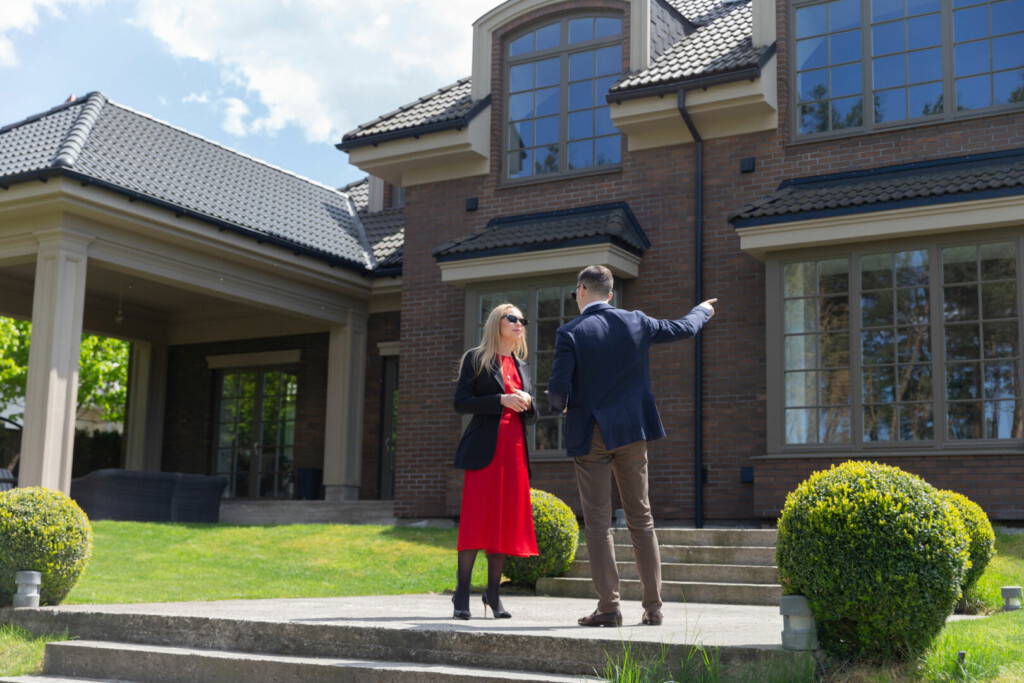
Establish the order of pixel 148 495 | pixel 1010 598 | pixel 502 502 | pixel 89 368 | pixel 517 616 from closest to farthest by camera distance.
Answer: pixel 502 502, pixel 517 616, pixel 1010 598, pixel 148 495, pixel 89 368

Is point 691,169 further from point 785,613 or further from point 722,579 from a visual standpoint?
point 785,613

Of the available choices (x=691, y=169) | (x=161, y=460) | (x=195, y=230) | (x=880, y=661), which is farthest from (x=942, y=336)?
(x=161, y=460)

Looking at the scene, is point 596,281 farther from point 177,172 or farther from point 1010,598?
point 177,172

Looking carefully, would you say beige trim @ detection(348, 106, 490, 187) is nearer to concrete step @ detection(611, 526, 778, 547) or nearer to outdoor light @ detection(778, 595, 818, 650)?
concrete step @ detection(611, 526, 778, 547)

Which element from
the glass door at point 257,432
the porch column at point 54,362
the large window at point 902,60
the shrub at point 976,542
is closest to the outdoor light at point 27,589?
the shrub at point 976,542

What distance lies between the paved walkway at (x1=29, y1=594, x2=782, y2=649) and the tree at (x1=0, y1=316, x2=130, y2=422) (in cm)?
2760

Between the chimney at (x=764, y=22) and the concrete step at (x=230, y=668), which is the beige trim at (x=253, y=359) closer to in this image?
the chimney at (x=764, y=22)

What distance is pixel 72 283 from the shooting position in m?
13.5

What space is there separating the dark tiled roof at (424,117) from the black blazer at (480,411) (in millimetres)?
8644

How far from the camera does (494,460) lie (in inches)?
237

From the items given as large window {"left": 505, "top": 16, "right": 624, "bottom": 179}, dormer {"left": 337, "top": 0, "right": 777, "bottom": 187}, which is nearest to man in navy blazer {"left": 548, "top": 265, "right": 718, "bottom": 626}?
dormer {"left": 337, "top": 0, "right": 777, "bottom": 187}

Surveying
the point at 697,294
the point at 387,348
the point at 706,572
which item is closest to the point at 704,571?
the point at 706,572

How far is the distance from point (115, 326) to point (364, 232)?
15.6 ft

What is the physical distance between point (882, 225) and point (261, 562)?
7098mm
